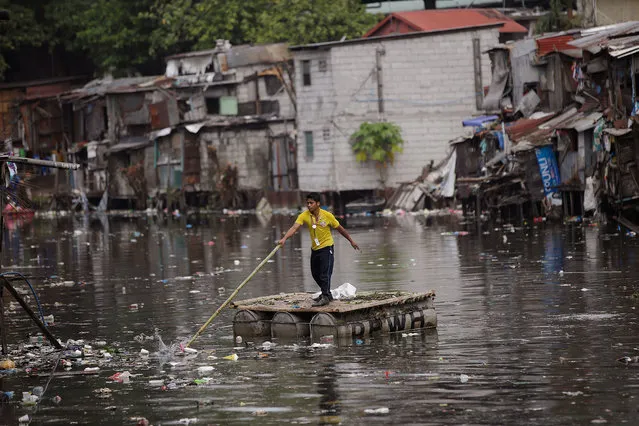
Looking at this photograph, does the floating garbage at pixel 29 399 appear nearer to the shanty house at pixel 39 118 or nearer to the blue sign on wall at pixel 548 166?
the blue sign on wall at pixel 548 166

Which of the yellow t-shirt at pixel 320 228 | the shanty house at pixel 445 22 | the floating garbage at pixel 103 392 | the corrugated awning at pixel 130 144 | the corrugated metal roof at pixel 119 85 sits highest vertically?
the shanty house at pixel 445 22

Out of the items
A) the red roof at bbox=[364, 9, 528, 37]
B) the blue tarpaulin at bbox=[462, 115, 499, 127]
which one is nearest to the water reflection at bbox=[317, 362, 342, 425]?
the blue tarpaulin at bbox=[462, 115, 499, 127]

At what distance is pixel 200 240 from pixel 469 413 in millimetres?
25550

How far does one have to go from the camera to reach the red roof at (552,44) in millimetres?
37812

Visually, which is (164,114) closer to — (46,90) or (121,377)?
(46,90)

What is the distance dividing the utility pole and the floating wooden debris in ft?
109

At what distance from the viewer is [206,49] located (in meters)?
60.7

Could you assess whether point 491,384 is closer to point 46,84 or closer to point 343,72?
point 343,72

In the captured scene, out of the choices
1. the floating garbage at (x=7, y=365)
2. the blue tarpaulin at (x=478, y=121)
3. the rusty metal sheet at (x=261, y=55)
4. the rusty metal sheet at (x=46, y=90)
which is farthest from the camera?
the rusty metal sheet at (x=46, y=90)

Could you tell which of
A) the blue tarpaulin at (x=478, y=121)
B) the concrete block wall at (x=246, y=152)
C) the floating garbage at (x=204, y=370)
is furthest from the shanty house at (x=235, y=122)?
the floating garbage at (x=204, y=370)

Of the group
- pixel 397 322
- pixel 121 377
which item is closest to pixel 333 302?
pixel 397 322

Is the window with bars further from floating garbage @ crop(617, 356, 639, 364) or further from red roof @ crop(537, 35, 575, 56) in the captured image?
floating garbage @ crop(617, 356, 639, 364)

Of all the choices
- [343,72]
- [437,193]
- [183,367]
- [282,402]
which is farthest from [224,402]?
[343,72]

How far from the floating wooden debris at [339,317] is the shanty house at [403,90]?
1309 inches
